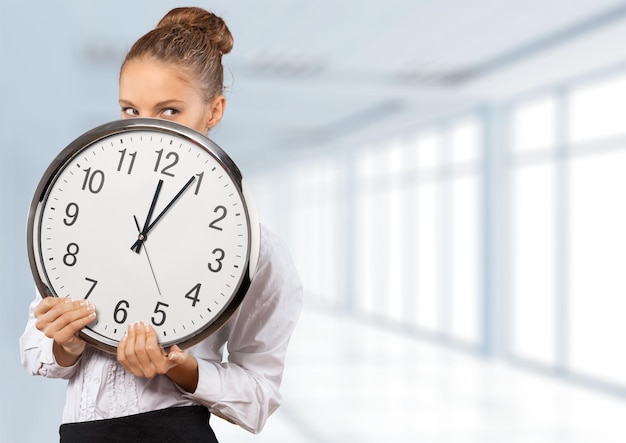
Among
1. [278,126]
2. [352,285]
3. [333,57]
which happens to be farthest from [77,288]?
[352,285]

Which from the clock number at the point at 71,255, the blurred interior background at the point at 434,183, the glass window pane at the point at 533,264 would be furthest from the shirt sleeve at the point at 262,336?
the glass window pane at the point at 533,264

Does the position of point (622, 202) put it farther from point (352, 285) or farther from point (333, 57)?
point (352, 285)

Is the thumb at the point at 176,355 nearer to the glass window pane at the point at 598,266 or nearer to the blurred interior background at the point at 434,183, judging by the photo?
the blurred interior background at the point at 434,183

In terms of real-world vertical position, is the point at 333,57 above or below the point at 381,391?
above

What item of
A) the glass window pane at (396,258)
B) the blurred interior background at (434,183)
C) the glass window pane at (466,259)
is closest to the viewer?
the blurred interior background at (434,183)

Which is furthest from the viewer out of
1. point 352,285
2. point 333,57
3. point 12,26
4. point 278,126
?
point 352,285

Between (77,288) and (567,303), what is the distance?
24.4 feet

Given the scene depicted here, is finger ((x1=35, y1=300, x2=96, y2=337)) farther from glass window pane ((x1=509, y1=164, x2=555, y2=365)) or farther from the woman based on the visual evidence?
glass window pane ((x1=509, y1=164, x2=555, y2=365))

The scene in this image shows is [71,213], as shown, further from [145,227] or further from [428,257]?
[428,257]

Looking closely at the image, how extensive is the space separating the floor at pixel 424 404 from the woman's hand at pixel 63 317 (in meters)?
4.00

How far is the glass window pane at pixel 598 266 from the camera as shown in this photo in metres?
7.02

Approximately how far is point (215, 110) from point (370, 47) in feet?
19.6

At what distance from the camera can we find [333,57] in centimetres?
732

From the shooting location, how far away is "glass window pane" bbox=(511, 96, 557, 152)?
8.24 meters
